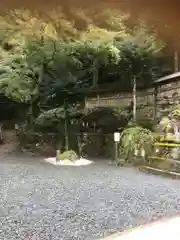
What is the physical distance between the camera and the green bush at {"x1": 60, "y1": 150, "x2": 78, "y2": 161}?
4.01 m

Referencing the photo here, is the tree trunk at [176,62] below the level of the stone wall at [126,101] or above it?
above

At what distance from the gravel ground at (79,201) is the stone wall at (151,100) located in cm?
97

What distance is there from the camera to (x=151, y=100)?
4.13 m

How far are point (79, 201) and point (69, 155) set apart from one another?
69.6 inches

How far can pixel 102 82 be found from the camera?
4277 mm

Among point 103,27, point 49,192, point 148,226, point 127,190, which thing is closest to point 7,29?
point 103,27

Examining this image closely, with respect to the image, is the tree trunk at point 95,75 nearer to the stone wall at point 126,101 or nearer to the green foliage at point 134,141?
the stone wall at point 126,101

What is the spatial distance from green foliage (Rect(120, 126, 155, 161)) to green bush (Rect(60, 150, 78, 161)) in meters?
0.61

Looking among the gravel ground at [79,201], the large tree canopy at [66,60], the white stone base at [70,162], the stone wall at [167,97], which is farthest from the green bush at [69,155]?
the stone wall at [167,97]

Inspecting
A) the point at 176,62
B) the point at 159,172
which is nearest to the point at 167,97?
the point at 176,62

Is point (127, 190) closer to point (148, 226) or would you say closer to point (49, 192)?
point (49, 192)

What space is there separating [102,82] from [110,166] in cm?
122

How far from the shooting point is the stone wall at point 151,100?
377cm

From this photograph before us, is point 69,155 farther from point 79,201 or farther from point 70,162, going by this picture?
point 79,201
